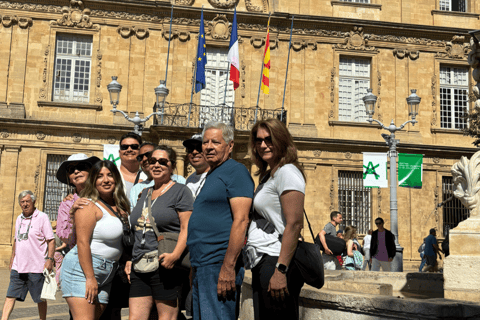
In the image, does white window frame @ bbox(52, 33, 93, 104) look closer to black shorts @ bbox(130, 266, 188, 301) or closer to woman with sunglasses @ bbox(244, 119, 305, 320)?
black shorts @ bbox(130, 266, 188, 301)

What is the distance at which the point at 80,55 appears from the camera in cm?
2169

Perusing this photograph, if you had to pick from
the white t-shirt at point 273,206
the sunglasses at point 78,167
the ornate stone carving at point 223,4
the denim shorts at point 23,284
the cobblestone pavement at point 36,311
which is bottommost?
the cobblestone pavement at point 36,311

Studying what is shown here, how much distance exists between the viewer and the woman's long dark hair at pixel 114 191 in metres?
4.59

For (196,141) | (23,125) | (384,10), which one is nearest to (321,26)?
(384,10)

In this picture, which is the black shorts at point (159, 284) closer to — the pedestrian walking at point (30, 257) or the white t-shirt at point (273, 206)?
the white t-shirt at point (273, 206)

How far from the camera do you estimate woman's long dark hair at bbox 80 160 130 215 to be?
4.59m

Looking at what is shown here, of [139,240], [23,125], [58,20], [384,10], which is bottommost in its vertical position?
[139,240]

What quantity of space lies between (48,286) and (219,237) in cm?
363

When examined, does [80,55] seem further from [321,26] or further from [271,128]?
[271,128]

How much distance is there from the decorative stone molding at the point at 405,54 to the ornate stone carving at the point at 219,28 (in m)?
7.10

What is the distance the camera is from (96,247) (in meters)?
4.42

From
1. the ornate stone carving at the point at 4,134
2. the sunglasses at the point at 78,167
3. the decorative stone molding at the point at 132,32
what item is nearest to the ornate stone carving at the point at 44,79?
the ornate stone carving at the point at 4,134

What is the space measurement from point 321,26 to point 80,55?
9.70m

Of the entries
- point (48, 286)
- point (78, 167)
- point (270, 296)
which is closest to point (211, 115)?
point (48, 286)
